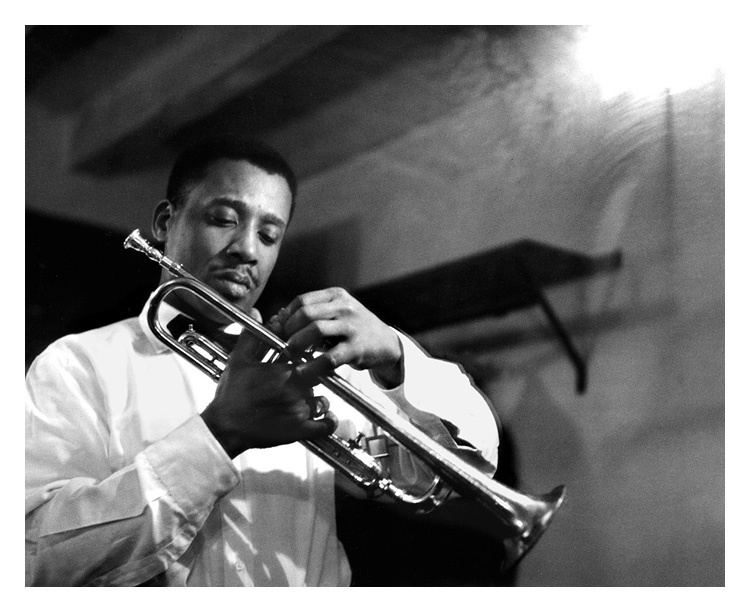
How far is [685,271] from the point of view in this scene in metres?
1.86

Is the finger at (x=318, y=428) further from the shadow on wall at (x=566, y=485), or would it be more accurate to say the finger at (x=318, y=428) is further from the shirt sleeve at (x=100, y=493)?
the shadow on wall at (x=566, y=485)

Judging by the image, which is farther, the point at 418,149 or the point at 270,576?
the point at 418,149

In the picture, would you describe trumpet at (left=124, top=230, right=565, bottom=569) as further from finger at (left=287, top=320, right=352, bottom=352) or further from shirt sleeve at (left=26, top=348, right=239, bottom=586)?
shirt sleeve at (left=26, top=348, right=239, bottom=586)

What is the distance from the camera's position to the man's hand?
1.70m

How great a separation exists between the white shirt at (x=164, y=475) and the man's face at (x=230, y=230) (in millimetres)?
158

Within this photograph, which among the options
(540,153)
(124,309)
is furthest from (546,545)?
(124,309)

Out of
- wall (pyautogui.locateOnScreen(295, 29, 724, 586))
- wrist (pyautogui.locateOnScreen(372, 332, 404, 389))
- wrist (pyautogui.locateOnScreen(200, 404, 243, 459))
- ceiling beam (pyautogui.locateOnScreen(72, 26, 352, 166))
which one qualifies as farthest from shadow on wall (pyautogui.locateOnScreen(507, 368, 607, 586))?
ceiling beam (pyautogui.locateOnScreen(72, 26, 352, 166))

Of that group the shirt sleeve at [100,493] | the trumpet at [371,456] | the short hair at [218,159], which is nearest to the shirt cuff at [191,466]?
the shirt sleeve at [100,493]

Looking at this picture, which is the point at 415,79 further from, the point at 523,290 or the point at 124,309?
the point at 124,309

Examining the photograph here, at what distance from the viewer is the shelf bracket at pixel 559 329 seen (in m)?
1.83

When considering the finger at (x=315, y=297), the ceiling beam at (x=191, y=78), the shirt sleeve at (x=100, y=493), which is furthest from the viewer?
the ceiling beam at (x=191, y=78)

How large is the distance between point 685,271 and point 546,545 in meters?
0.60

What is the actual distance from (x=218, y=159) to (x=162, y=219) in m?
0.16
